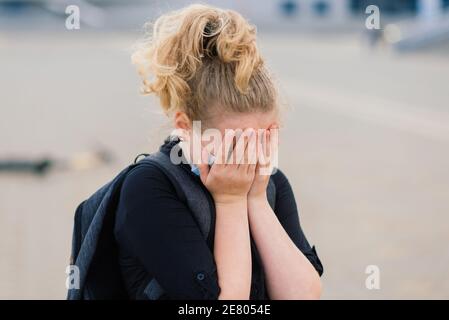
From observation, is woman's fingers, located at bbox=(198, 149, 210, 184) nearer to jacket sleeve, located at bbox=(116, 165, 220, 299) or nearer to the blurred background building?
jacket sleeve, located at bbox=(116, 165, 220, 299)

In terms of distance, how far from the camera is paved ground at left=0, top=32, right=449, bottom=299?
4.85 m

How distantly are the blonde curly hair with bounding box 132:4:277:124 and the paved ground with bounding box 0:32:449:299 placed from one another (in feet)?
0.65

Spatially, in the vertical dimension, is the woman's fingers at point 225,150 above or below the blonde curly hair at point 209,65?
below

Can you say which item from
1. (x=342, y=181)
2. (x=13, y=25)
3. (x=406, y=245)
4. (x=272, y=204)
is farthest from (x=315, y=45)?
(x=272, y=204)

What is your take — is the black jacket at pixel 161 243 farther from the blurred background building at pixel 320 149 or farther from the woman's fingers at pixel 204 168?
the blurred background building at pixel 320 149

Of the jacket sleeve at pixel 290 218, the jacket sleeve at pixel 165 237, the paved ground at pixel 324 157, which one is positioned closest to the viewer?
the jacket sleeve at pixel 165 237

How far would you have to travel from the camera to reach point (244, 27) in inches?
70.4

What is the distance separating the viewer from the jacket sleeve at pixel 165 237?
1.68 meters

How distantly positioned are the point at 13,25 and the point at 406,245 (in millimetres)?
30885

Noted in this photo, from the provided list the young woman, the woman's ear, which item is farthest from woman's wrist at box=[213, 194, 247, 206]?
the woman's ear

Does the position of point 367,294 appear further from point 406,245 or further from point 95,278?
point 95,278

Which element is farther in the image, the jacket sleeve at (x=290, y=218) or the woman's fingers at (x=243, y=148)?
the jacket sleeve at (x=290, y=218)

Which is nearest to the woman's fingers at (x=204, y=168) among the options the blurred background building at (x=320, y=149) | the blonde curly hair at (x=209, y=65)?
the blonde curly hair at (x=209, y=65)

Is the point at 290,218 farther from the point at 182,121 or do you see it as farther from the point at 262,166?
the point at 182,121
